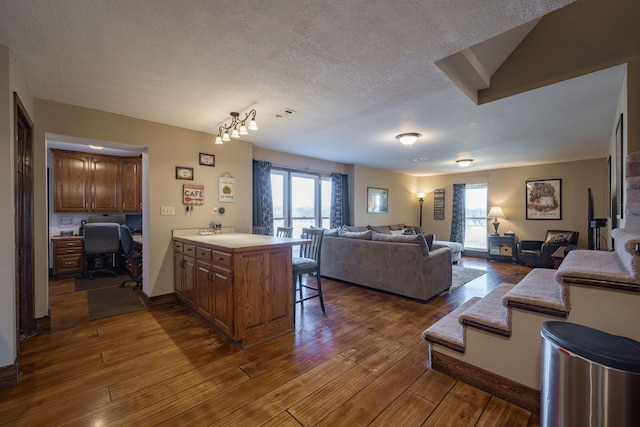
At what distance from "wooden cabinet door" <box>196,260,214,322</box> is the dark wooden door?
1.42 m

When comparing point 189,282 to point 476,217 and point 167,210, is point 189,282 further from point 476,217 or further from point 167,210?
point 476,217

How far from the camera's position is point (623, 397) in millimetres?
1030

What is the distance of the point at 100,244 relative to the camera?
4.97 meters

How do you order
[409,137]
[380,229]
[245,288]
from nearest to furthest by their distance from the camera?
[245,288], [409,137], [380,229]

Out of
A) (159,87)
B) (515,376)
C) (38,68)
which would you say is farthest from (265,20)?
(515,376)

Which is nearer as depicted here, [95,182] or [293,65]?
[293,65]

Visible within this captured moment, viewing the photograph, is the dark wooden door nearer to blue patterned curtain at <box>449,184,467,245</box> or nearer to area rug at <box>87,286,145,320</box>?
area rug at <box>87,286,145,320</box>

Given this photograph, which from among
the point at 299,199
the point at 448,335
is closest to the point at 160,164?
the point at 299,199

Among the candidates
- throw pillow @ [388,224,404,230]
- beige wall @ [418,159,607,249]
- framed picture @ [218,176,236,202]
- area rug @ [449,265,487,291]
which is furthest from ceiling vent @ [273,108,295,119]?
beige wall @ [418,159,607,249]

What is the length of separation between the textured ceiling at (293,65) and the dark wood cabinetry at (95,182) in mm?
3171

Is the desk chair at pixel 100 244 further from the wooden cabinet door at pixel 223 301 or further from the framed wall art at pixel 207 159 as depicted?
the wooden cabinet door at pixel 223 301

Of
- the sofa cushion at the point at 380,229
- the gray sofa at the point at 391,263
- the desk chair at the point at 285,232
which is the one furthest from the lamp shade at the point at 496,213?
the desk chair at the point at 285,232

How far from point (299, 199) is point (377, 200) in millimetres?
2495

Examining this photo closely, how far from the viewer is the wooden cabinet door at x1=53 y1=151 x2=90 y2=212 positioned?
203 inches
